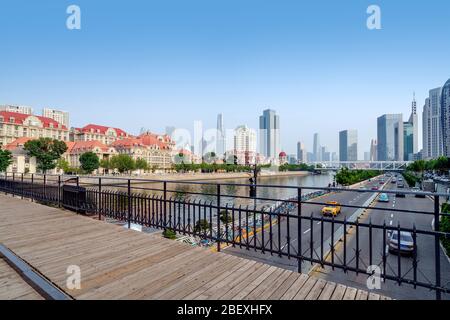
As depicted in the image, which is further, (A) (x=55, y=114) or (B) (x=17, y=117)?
(A) (x=55, y=114)

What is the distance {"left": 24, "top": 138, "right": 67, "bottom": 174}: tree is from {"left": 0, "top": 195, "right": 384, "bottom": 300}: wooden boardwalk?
65.6 meters

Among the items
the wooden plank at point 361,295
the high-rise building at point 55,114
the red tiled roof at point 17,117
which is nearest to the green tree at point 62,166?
the red tiled roof at point 17,117

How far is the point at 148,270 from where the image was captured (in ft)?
11.8

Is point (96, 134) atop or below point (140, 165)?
atop

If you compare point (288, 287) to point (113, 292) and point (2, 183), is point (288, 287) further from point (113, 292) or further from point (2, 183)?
point (2, 183)

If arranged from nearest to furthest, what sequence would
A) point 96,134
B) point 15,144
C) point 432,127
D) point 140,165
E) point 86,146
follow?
point 15,144 → point 140,165 → point 86,146 → point 96,134 → point 432,127

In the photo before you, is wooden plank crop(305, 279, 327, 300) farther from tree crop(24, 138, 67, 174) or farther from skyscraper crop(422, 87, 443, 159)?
skyscraper crop(422, 87, 443, 159)

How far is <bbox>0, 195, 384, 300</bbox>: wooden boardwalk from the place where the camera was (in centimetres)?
296

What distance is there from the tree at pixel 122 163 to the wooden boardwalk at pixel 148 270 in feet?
245

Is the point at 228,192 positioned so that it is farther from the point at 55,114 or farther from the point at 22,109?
the point at 55,114

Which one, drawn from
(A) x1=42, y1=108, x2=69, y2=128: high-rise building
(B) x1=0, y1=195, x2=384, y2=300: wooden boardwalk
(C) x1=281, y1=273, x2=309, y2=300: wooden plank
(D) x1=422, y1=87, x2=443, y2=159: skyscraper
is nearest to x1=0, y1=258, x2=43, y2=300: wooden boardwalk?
(B) x1=0, y1=195, x2=384, y2=300: wooden boardwalk

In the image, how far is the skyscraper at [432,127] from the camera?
146375 mm

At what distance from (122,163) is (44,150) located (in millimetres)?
19807

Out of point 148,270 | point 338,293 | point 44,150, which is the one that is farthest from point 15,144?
point 338,293
